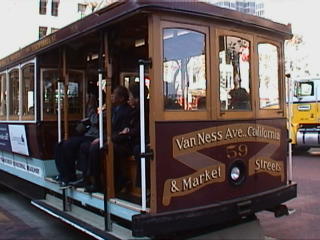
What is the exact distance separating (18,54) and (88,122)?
6.34 feet

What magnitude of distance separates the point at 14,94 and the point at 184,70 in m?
4.24

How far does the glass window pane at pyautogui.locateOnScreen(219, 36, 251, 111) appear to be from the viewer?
5121 millimetres

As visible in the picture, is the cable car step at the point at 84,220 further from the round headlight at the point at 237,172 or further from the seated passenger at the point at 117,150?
the round headlight at the point at 237,172

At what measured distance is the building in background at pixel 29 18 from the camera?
3991 cm

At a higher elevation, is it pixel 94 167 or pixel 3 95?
pixel 3 95

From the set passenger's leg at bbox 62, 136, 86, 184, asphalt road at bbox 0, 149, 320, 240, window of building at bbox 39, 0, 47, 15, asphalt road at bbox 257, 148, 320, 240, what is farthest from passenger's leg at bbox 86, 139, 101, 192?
window of building at bbox 39, 0, 47, 15

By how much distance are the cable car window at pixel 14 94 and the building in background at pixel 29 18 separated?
31177 mm

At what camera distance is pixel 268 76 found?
5.71 meters

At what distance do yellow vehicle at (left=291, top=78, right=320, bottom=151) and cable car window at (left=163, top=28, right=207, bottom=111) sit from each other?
39.7ft

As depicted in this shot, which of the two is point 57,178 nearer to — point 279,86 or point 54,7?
point 279,86

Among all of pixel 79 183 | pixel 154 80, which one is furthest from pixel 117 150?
pixel 154 80

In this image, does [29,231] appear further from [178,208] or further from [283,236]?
[283,236]

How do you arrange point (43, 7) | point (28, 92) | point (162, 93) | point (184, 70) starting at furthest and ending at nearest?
1. point (43, 7)
2. point (28, 92)
3. point (184, 70)
4. point (162, 93)

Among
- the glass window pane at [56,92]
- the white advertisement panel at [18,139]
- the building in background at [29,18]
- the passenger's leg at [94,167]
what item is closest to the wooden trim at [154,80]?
the passenger's leg at [94,167]
